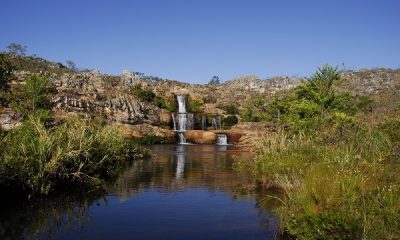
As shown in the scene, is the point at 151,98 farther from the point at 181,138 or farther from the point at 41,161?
the point at 41,161

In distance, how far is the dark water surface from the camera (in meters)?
9.61

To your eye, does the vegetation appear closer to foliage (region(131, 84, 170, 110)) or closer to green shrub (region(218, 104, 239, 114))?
foliage (region(131, 84, 170, 110))

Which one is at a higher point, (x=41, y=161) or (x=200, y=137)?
(x=200, y=137)

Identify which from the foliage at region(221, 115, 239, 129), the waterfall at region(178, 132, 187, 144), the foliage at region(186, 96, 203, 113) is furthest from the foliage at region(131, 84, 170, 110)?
the waterfall at region(178, 132, 187, 144)

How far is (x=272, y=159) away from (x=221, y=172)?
15.1 ft

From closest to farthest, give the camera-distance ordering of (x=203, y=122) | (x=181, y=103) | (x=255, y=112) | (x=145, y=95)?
(x=203, y=122)
(x=181, y=103)
(x=145, y=95)
(x=255, y=112)

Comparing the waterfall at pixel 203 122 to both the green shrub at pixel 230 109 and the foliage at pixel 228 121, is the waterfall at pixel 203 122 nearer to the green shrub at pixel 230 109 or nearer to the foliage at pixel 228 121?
the foliage at pixel 228 121

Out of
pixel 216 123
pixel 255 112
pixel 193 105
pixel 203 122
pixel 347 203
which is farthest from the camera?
pixel 255 112

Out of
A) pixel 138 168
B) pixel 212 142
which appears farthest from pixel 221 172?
pixel 212 142

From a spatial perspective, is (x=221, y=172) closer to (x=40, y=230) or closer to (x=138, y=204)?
(x=138, y=204)

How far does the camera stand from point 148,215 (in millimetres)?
Result: 11422

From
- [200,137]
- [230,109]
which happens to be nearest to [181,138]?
[200,137]

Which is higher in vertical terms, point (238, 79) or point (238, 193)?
point (238, 79)

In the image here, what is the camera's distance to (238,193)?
592 inches
